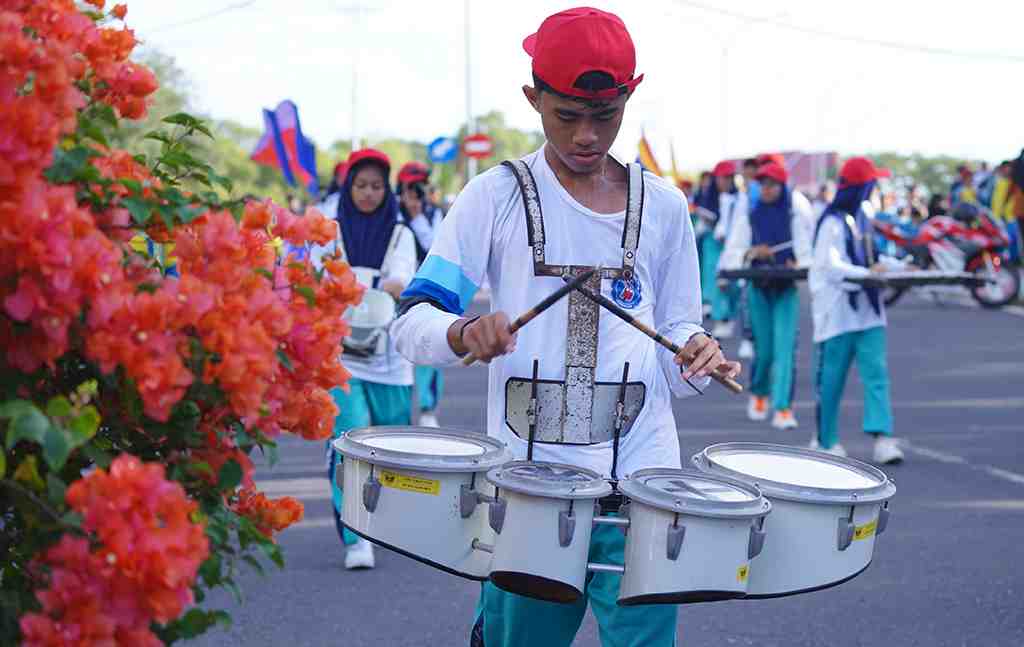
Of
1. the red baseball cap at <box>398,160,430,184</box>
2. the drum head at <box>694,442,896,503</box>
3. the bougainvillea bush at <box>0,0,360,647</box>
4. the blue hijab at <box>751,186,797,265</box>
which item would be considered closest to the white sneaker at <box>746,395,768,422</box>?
the blue hijab at <box>751,186,797,265</box>

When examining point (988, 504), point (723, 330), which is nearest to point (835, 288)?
point (988, 504)

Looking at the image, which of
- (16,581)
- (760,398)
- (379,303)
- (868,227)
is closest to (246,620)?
(379,303)

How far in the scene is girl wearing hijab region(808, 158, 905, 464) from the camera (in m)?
9.29

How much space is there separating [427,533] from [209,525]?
83cm

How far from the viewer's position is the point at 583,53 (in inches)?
122

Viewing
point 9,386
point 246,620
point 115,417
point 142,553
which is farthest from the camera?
point 246,620

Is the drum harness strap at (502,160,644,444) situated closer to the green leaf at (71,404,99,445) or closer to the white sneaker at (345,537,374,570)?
the green leaf at (71,404,99,445)

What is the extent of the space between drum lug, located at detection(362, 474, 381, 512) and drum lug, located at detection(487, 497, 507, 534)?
27 cm

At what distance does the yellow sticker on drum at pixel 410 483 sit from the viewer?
296 cm

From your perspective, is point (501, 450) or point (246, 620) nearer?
point (501, 450)

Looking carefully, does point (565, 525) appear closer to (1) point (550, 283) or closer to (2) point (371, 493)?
(2) point (371, 493)

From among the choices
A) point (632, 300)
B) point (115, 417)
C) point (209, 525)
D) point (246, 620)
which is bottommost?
point (246, 620)

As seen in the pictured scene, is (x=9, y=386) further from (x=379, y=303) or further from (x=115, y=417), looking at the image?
(x=379, y=303)

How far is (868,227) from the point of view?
9.59m
